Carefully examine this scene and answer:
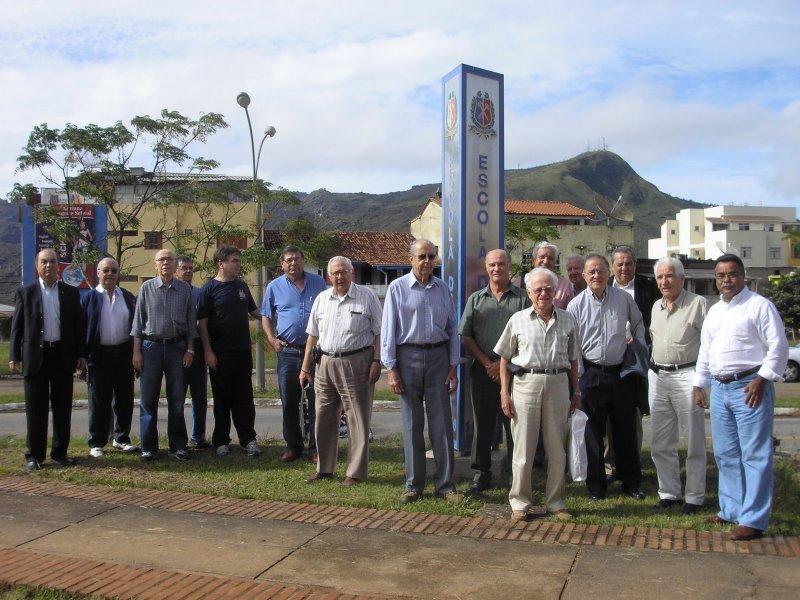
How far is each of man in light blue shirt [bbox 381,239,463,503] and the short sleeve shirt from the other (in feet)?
7.32

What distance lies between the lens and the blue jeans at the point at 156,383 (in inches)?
304

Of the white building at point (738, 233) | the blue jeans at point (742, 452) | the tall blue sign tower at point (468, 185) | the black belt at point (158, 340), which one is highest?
the white building at point (738, 233)

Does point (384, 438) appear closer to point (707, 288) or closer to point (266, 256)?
point (266, 256)

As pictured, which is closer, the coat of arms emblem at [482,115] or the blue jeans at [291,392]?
the coat of arms emblem at [482,115]

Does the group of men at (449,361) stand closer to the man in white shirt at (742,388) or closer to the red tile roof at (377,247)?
the man in white shirt at (742,388)

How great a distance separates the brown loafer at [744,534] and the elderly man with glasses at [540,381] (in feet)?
3.57

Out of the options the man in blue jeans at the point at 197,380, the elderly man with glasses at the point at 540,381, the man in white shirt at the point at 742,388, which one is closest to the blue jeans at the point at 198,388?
the man in blue jeans at the point at 197,380

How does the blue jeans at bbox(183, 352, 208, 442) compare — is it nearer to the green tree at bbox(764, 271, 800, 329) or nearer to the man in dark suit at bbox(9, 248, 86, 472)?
the man in dark suit at bbox(9, 248, 86, 472)

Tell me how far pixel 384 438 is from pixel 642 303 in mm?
3974

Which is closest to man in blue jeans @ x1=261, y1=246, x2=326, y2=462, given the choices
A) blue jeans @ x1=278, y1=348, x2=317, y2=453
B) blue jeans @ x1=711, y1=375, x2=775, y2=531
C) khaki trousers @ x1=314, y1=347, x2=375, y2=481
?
blue jeans @ x1=278, y1=348, x2=317, y2=453

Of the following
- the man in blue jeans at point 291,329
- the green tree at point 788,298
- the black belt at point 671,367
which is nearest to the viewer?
the black belt at point 671,367

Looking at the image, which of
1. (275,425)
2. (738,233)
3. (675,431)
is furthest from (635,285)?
(738,233)

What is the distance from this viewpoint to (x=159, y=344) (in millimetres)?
7758

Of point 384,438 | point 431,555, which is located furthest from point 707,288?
point 431,555
